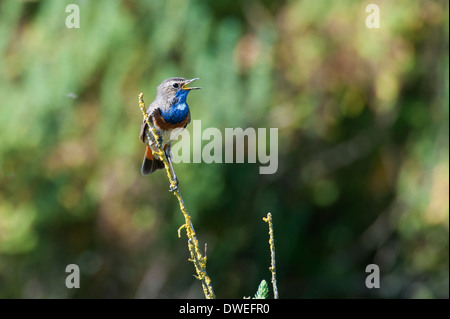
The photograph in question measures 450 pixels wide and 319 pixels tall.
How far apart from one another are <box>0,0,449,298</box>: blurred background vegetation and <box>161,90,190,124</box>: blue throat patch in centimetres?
190

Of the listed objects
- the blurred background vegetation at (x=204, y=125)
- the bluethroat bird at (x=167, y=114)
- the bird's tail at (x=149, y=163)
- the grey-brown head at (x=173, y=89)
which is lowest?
the bird's tail at (x=149, y=163)

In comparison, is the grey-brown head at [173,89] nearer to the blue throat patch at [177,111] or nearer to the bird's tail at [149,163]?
the blue throat patch at [177,111]

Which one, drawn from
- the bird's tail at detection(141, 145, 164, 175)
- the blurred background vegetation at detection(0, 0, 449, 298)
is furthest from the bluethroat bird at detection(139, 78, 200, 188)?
the blurred background vegetation at detection(0, 0, 449, 298)

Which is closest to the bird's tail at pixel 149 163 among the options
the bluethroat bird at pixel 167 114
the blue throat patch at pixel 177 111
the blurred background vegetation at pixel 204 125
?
the bluethroat bird at pixel 167 114

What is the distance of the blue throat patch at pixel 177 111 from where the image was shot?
415cm

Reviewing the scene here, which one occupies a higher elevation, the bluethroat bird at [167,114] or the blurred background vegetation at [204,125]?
the blurred background vegetation at [204,125]

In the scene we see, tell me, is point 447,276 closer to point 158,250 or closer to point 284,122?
point 284,122

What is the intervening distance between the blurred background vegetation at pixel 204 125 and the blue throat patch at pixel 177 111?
6.24 feet

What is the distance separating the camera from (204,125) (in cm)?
619

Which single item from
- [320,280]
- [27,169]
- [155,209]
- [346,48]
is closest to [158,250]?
[155,209]

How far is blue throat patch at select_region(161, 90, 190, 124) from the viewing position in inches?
163

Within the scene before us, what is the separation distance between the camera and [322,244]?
827 cm

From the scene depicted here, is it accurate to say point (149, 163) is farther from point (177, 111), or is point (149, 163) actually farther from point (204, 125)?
point (204, 125)

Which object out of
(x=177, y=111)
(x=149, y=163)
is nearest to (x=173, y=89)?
(x=177, y=111)
